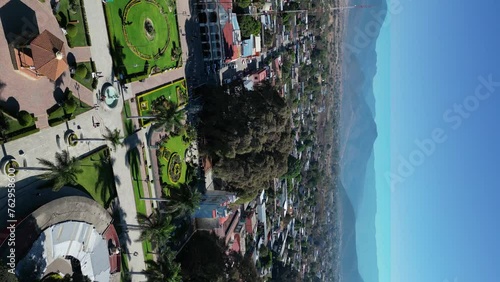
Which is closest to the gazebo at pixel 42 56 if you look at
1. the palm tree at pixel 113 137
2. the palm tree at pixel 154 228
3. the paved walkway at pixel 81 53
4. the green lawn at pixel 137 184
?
the paved walkway at pixel 81 53

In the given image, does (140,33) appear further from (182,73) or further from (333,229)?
(333,229)

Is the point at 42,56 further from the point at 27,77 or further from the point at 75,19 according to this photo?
the point at 75,19

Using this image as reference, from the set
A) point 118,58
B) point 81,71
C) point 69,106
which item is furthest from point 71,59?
point 118,58

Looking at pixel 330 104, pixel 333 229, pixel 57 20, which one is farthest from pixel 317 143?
pixel 57 20

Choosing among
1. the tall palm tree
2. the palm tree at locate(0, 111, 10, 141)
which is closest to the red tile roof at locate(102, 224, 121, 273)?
the tall palm tree

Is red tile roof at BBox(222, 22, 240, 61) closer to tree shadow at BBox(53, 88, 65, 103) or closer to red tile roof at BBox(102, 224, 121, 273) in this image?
tree shadow at BBox(53, 88, 65, 103)

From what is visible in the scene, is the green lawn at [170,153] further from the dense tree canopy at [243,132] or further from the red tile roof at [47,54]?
the red tile roof at [47,54]
